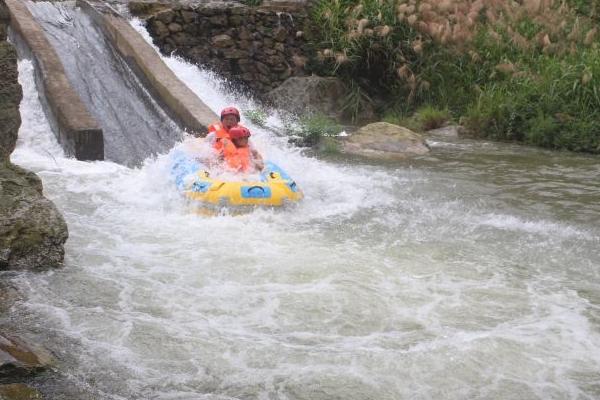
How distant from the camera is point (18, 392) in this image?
9.72ft

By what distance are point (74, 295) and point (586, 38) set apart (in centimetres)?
965

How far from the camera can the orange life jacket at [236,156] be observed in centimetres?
700

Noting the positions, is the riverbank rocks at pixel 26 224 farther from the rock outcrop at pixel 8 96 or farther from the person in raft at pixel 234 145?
the person in raft at pixel 234 145

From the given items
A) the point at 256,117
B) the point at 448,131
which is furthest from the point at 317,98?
the point at 448,131

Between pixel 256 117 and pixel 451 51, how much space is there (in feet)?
11.9

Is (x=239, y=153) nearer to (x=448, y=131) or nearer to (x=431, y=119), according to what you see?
(x=448, y=131)

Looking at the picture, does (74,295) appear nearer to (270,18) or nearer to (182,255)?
(182,255)

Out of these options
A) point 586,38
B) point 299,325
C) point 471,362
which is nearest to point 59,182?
point 299,325

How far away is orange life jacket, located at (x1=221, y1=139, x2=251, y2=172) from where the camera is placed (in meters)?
7.00

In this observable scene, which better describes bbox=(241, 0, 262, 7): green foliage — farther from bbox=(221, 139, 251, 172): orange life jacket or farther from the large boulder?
bbox=(221, 139, 251, 172): orange life jacket

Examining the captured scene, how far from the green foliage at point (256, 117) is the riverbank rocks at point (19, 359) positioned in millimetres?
7630

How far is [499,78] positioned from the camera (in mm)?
11891

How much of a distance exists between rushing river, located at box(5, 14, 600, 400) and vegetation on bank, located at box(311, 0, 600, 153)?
4055mm

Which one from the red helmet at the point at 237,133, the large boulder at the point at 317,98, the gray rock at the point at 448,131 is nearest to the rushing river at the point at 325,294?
the red helmet at the point at 237,133
